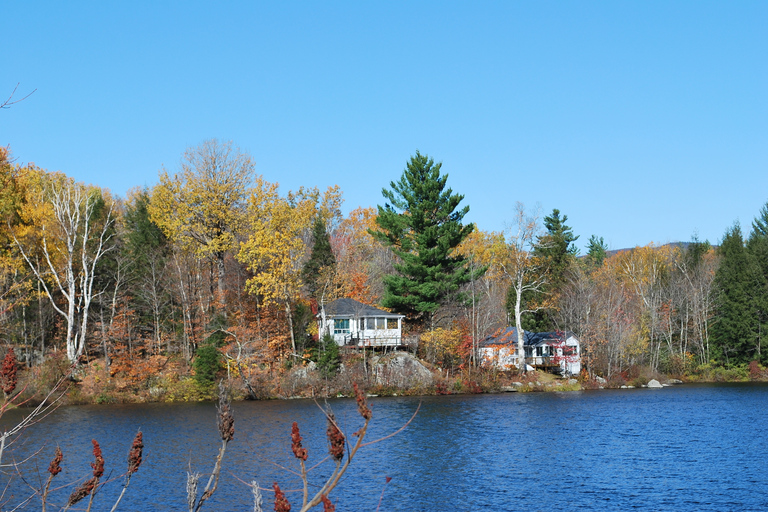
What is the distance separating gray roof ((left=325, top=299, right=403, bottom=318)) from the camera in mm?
55100

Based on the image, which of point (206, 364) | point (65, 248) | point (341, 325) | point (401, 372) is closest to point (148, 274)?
point (65, 248)

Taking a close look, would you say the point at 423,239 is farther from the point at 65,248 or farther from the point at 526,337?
the point at 65,248

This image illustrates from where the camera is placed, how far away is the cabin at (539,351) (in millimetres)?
56956

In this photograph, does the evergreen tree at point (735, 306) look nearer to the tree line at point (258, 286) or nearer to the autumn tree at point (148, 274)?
the tree line at point (258, 286)

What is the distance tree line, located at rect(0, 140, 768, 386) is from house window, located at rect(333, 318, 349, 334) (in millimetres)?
1749

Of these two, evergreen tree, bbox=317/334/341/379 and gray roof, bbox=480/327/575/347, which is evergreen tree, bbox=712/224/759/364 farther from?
evergreen tree, bbox=317/334/341/379

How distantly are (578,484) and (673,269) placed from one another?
65592 millimetres

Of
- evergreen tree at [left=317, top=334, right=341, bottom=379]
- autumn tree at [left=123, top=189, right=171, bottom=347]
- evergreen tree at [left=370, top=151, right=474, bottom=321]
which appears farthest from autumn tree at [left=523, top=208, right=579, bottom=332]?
Result: autumn tree at [left=123, top=189, right=171, bottom=347]

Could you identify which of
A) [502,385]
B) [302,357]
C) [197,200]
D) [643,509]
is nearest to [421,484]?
[643,509]

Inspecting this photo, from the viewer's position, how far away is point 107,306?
52.8 m

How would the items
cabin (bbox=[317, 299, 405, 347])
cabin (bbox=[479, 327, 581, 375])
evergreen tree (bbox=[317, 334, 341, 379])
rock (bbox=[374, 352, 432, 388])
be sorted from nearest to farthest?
1. evergreen tree (bbox=[317, 334, 341, 379])
2. rock (bbox=[374, 352, 432, 388])
3. cabin (bbox=[317, 299, 405, 347])
4. cabin (bbox=[479, 327, 581, 375])

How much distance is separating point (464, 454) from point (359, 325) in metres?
28.6

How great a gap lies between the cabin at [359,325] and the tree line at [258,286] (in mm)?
1340

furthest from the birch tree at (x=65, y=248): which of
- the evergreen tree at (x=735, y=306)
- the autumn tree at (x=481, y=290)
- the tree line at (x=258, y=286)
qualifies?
the evergreen tree at (x=735, y=306)
